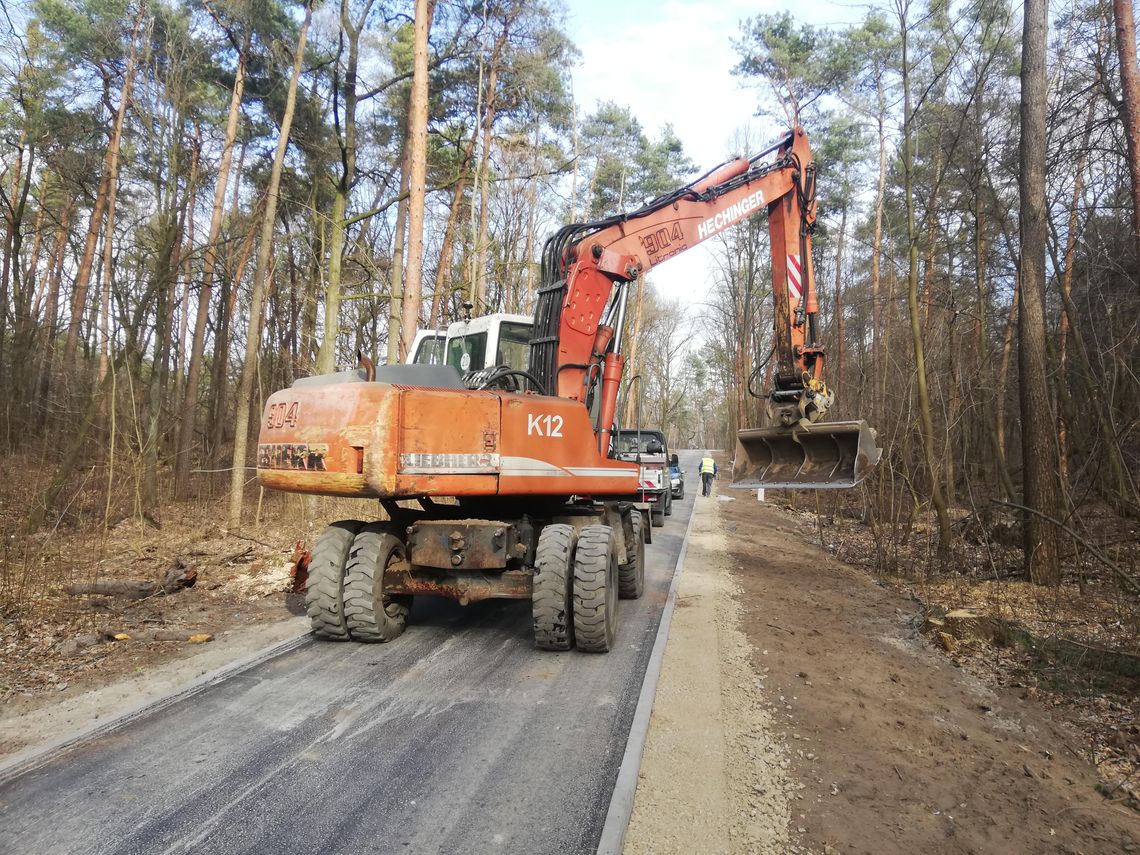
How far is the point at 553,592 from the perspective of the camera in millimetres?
5055

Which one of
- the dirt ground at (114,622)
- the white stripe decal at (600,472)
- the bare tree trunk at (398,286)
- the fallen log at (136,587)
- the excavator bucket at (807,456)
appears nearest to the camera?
the dirt ground at (114,622)

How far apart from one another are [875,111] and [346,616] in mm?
18834

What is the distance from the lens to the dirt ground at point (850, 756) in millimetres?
2977

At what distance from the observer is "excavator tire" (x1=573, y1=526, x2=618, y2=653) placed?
16.6 ft

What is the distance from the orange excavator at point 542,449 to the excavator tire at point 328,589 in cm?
1

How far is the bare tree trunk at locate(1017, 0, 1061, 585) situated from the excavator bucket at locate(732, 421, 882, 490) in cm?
252

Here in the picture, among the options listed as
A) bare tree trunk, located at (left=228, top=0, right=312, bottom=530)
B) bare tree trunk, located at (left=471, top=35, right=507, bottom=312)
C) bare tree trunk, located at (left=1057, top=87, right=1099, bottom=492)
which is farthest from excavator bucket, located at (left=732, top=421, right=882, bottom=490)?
bare tree trunk, located at (left=471, top=35, right=507, bottom=312)

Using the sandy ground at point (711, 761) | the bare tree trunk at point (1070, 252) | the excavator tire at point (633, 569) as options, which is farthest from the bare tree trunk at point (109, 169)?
the bare tree trunk at point (1070, 252)

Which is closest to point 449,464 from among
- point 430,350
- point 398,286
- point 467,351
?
point 467,351

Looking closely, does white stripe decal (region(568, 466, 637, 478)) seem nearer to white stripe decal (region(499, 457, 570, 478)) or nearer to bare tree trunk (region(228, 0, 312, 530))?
white stripe decal (region(499, 457, 570, 478))

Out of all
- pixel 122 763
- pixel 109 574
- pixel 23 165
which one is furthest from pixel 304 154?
pixel 122 763

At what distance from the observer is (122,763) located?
3.31 metres

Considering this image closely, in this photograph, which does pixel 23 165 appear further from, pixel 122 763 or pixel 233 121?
pixel 122 763

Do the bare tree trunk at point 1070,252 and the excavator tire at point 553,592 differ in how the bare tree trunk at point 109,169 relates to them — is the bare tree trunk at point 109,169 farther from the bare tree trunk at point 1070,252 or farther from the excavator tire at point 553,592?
the bare tree trunk at point 1070,252
